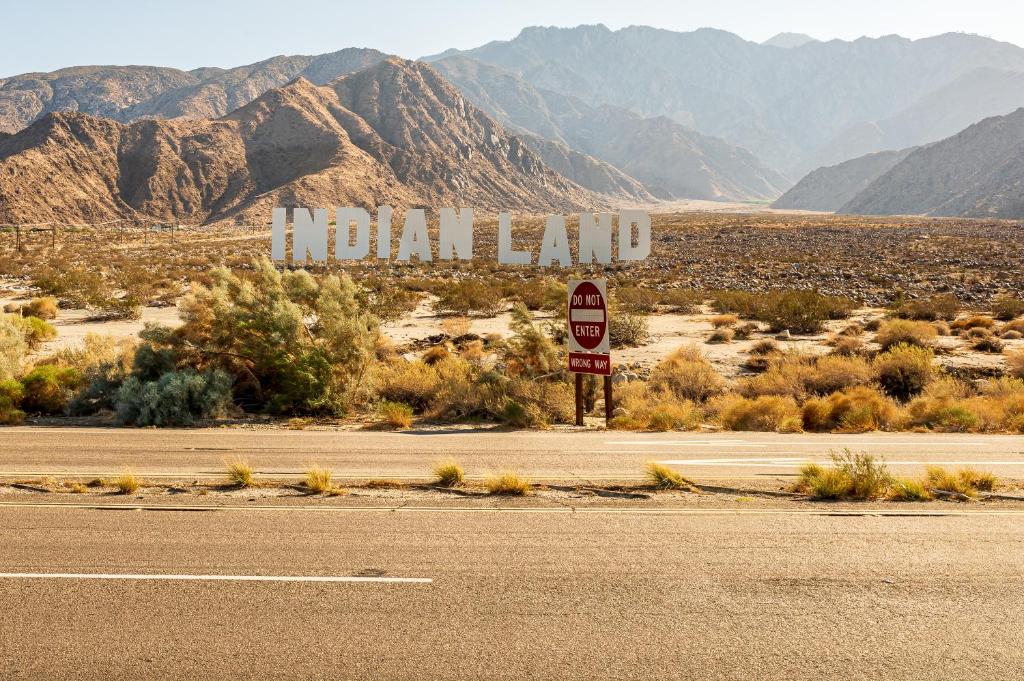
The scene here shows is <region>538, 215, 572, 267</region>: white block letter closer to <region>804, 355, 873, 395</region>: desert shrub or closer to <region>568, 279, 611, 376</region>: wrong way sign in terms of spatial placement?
<region>804, 355, 873, 395</region>: desert shrub

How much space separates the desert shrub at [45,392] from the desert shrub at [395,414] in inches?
256

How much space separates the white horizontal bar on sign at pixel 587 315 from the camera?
14719 mm

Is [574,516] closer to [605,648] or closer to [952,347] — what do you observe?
[605,648]

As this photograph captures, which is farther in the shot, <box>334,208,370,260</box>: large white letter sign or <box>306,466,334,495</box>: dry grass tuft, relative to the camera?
<box>334,208,370,260</box>: large white letter sign

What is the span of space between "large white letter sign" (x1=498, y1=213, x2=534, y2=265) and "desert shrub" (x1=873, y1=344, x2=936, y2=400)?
84.3ft

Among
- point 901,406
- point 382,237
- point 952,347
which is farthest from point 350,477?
point 382,237

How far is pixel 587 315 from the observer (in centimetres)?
1490

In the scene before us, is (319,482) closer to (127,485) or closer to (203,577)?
(127,485)

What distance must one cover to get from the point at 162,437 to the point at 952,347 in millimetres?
22844

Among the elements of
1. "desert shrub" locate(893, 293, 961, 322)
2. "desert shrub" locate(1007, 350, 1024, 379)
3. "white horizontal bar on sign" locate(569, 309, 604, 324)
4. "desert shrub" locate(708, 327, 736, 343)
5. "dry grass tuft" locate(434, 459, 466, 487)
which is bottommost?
"dry grass tuft" locate(434, 459, 466, 487)

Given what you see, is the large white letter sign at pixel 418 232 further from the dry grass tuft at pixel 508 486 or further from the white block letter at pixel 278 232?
the dry grass tuft at pixel 508 486

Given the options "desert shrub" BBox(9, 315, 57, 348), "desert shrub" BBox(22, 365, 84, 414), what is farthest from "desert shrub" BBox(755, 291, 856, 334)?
"desert shrub" BBox(9, 315, 57, 348)

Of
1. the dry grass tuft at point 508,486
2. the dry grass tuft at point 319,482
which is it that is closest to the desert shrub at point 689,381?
the dry grass tuft at point 508,486

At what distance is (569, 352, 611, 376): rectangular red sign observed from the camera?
14685 mm
